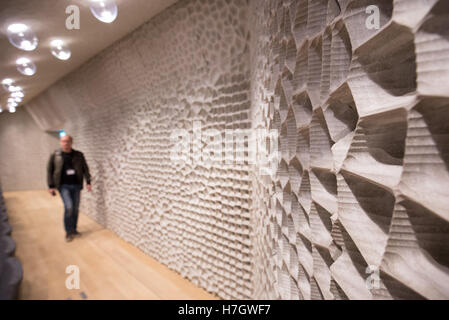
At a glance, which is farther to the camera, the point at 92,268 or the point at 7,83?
the point at 7,83

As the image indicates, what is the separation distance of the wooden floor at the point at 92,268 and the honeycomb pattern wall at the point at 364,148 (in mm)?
1740

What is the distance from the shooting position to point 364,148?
21.0 inches

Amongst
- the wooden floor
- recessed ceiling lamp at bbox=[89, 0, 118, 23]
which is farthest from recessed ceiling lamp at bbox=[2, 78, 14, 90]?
recessed ceiling lamp at bbox=[89, 0, 118, 23]

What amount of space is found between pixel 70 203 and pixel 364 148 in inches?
154

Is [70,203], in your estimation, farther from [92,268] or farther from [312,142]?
[312,142]

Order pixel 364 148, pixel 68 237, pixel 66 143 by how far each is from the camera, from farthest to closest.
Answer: pixel 68 237
pixel 66 143
pixel 364 148

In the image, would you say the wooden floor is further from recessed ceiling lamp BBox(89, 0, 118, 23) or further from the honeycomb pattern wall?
recessed ceiling lamp BBox(89, 0, 118, 23)

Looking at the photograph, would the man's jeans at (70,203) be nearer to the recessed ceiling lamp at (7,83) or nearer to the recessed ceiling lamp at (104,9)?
the recessed ceiling lamp at (7,83)

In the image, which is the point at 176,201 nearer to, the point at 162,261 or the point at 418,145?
the point at 162,261

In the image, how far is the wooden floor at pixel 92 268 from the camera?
2.28 m

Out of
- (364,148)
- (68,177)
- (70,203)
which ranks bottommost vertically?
(70,203)

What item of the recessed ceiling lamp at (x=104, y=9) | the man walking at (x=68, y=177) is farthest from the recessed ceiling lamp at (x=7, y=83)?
the recessed ceiling lamp at (x=104, y=9)

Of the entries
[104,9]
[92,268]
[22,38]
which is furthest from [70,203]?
[104,9]

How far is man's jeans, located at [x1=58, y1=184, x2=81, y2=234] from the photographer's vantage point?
3.59m
